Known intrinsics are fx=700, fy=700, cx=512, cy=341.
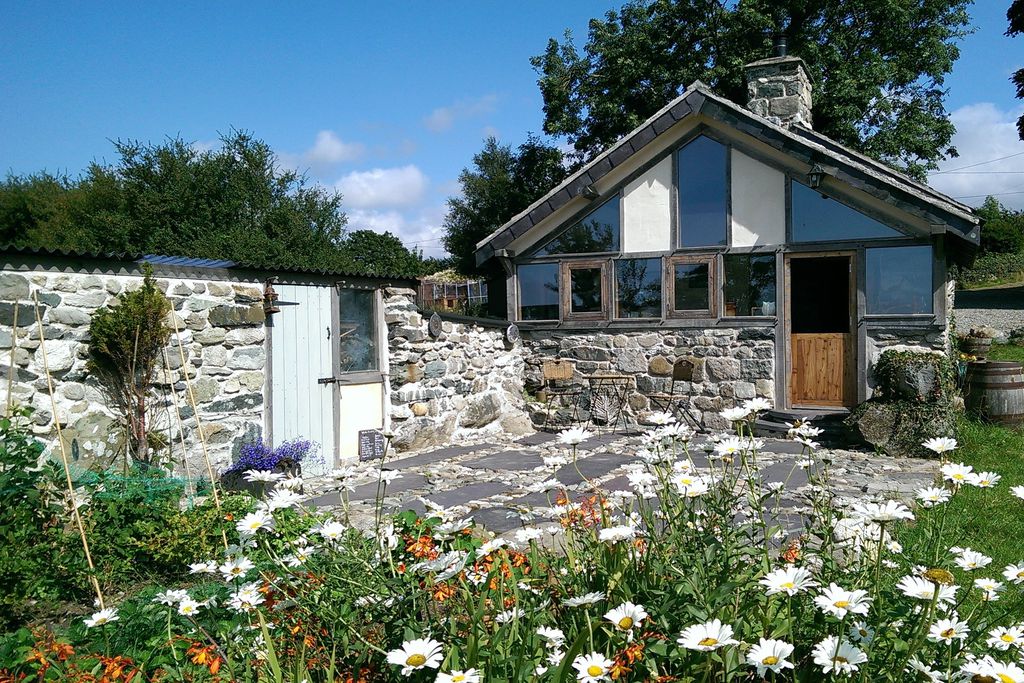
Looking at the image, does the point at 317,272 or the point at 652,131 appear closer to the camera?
the point at 317,272

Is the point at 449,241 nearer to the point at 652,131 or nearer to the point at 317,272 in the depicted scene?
the point at 652,131

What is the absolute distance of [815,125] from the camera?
1770 cm

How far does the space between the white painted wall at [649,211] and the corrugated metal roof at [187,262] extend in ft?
12.1

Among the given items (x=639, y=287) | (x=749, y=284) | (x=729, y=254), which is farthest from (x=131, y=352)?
(x=749, y=284)

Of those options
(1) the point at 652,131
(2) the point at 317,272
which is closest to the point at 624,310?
(1) the point at 652,131

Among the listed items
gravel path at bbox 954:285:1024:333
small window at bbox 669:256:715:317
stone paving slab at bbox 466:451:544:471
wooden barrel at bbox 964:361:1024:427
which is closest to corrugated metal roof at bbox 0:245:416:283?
stone paving slab at bbox 466:451:544:471

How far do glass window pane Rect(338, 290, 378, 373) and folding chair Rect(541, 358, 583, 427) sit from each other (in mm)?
3391

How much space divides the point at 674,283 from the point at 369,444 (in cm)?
511

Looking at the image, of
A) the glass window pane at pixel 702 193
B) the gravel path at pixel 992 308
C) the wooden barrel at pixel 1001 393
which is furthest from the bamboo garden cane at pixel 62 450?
the gravel path at pixel 992 308

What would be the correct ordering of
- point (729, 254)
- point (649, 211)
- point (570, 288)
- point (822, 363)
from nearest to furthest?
point (822, 363) → point (729, 254) → point (649, 211) → point (570, 288)

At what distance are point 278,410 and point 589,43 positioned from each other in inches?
624

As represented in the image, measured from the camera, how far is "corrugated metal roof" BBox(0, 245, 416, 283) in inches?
214

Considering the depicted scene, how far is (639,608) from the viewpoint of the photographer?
5.50ft

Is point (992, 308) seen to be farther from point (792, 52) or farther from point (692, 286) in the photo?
point (692, 286)
